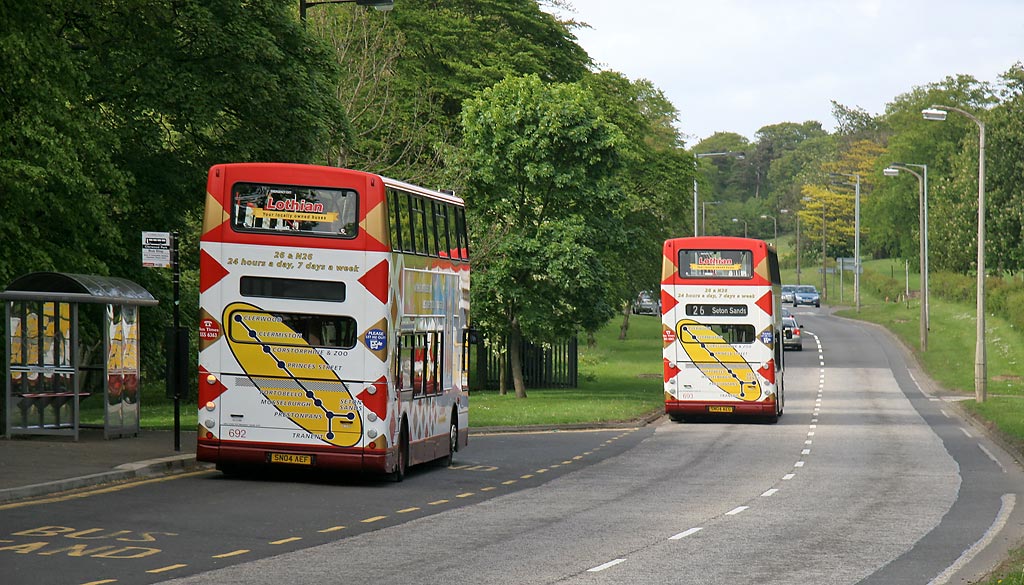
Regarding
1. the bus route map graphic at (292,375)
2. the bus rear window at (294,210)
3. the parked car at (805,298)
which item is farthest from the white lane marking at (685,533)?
the parked car at (805,298)

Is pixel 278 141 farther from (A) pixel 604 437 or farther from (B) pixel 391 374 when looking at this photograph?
(B) pixel 391 374

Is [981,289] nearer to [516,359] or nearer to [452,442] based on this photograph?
[516,359]

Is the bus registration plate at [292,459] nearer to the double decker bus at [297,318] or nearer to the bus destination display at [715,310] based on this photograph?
the double decker bus at [297,318]

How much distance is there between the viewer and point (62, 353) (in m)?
25.0

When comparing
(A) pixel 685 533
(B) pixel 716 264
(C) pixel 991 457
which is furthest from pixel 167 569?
(B) pixel 716 264

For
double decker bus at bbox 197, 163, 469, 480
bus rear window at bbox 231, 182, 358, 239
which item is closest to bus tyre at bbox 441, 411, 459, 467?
double decker bus at bbox 197, 163, 469, 480

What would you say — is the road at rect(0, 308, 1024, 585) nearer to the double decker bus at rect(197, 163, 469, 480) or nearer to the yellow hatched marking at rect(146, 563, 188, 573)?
the yellow hatched marking at rect(146, 563, 188, 573)

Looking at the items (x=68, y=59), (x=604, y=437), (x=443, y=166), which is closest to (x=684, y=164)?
(x=443, y=166)

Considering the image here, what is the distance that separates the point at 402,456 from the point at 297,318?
2.56 metres

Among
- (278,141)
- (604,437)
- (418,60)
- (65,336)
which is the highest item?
(418,60)

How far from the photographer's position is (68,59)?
2661 cm

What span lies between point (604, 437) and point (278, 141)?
30.4 feet

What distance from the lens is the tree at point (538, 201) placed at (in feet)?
146

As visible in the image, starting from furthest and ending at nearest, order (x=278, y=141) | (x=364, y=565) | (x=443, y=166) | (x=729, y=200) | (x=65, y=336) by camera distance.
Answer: (x=729, y=200), (x=443, y=166), (x=278, y=141), (x=65, y=336), (x=364, y=565)
